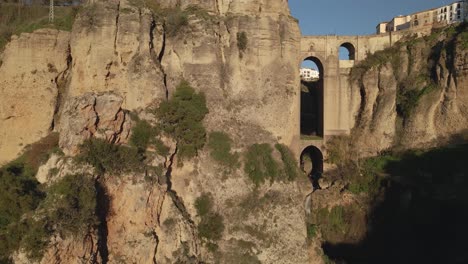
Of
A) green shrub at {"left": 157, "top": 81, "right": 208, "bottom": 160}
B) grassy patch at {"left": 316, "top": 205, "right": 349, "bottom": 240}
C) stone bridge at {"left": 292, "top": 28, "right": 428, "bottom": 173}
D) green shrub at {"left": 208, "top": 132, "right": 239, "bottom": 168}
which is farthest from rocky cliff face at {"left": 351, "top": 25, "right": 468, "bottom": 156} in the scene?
green shrub at {"left": 157, "top": 81, "right": 208, "bottom": 160}

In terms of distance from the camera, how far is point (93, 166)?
18109mm

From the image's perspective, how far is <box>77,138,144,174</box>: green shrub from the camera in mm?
18312

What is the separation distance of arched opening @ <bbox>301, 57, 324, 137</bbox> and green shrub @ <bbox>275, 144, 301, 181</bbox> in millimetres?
8893

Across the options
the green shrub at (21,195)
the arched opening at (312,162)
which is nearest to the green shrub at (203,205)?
the green shrub at (21,195)

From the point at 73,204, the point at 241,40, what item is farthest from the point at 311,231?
the point at 73,204

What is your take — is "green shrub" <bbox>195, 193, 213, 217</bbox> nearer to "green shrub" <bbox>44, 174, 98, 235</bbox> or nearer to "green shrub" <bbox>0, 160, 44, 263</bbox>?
"green shrub" <bbox>44, 174, 98, 235</bbox>

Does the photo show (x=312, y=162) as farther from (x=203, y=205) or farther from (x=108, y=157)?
(x=108, y=157)

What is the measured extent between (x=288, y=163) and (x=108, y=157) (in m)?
8.72

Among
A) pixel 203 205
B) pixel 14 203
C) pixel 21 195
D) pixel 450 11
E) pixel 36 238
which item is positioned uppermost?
pixel 450 11

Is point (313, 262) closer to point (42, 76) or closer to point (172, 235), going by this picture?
point (172, 235)

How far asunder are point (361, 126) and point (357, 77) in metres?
3.11

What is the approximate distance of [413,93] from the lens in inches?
1184

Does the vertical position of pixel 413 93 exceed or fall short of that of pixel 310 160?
it exceeds it

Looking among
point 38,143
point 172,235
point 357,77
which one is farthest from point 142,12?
point 357,77
